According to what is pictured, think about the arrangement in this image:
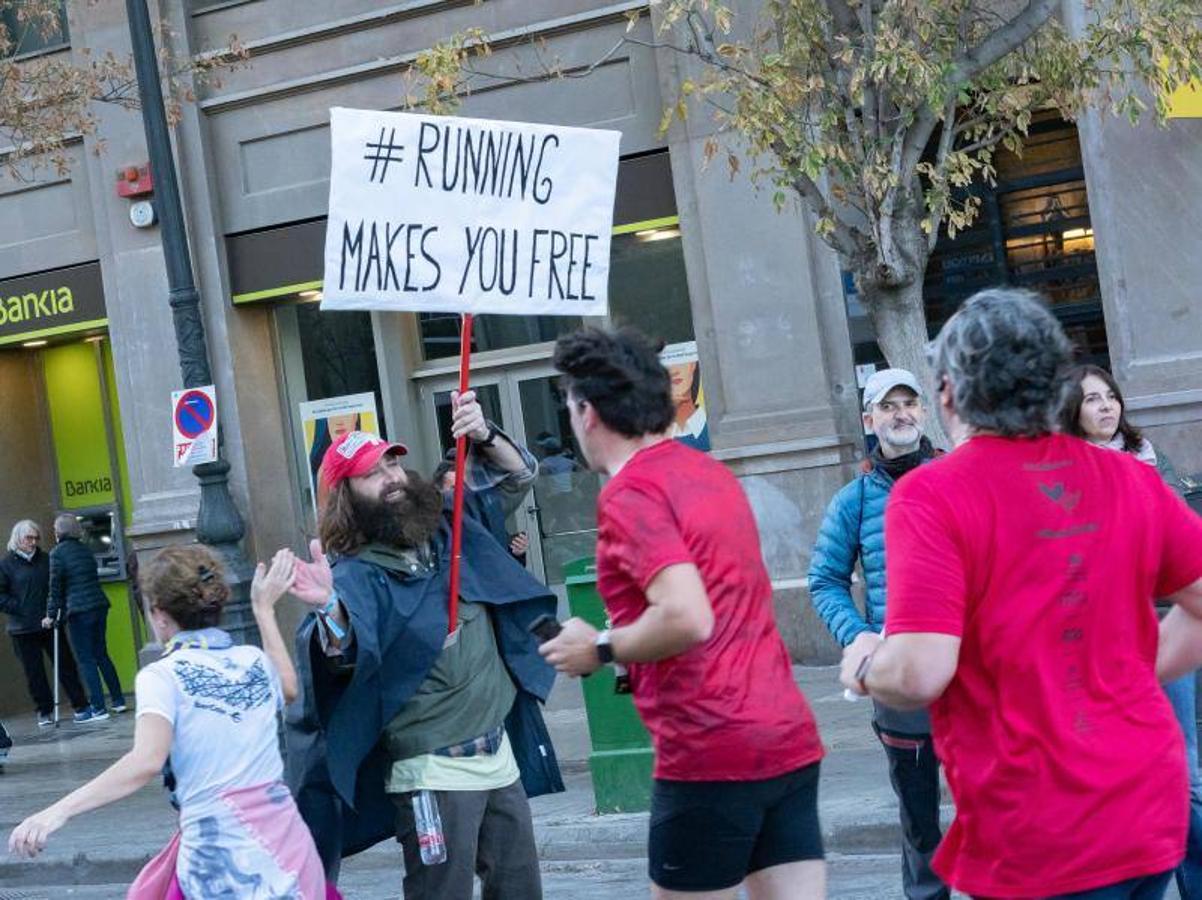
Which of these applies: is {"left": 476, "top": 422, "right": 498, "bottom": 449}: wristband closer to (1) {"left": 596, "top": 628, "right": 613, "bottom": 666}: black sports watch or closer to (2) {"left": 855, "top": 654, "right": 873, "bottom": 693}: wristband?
(1) {"left": 596, "top": 628, "right": 613, "bottom": 666}: black sports watch

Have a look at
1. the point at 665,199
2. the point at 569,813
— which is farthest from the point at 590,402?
the point at 665,199

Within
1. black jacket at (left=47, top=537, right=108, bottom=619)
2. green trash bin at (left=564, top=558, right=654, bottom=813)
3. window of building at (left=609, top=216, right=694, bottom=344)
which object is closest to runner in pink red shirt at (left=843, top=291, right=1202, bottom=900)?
green trash bin at (left=564, top=558, right=654, bottom=813)

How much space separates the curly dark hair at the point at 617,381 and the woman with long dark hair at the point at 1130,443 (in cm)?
206

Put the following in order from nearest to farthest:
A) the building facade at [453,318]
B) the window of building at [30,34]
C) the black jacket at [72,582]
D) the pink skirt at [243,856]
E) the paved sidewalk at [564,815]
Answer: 1. the pink skirt at [243,856]
2. the paved sidewalk at [564,815]
3. the building facade at [453,318]
4. the black jacket at [72,582]
5. the window of building at [30,34]

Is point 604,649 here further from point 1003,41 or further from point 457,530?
point 1003,41

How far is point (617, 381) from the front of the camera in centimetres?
433

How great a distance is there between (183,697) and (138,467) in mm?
11959

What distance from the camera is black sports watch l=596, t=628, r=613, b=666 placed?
163 inches

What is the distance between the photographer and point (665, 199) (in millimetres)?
14336

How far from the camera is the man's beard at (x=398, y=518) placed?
543 centimetres

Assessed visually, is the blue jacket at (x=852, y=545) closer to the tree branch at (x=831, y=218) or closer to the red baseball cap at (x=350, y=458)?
the red baseball cap at (x=350, y=458)

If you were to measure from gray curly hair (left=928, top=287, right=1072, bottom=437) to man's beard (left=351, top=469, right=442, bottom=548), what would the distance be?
232 centimetres

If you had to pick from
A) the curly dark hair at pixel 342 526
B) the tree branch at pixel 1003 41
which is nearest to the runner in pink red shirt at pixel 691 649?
the curly dark hair at pixel 342 526

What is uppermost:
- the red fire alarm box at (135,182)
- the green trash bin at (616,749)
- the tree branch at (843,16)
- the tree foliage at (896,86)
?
the red fire alarm box at (135,182)
